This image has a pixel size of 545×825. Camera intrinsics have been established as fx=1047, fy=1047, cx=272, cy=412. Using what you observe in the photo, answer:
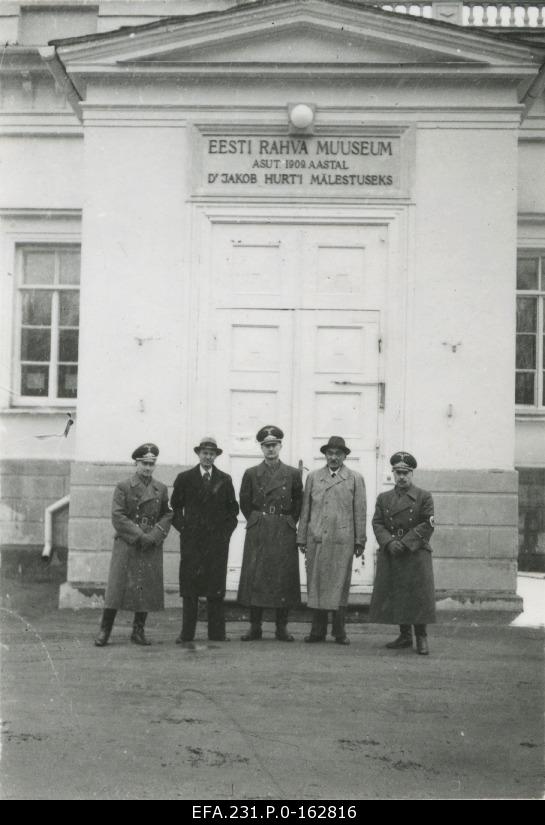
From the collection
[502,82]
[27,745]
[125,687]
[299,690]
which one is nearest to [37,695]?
[125,687]

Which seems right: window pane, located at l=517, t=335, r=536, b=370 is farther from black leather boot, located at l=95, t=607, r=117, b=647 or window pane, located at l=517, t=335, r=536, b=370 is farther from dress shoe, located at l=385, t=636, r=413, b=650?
black leather boot, located at l=95, t=607, r=117, b=647

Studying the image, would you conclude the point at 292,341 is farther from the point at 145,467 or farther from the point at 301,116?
the point at 145,467

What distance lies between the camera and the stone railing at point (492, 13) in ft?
45.2

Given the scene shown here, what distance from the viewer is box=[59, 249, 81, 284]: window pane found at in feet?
A: 48.0

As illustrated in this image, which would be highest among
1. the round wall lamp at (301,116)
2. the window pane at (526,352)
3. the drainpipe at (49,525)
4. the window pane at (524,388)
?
the round wall lamp at (301,116)

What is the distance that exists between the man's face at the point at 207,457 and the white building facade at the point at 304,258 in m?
1.46

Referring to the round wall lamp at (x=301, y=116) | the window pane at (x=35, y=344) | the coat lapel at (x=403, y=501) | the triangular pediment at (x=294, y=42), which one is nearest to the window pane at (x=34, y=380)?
the window pane at (x=35, y=344)

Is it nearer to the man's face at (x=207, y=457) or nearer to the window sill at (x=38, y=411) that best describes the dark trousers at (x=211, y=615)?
the man's face at (x=207, y=457)

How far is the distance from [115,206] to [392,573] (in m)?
4.87

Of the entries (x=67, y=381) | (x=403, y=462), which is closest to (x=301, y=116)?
(x=403, y=462)

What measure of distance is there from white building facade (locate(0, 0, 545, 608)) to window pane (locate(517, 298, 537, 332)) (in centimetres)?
331

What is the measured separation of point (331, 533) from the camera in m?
9.34

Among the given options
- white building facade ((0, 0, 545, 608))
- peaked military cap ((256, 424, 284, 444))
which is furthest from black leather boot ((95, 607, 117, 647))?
peaked military cap ((256, 424, 284, 444))

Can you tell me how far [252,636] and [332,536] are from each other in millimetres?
1131
